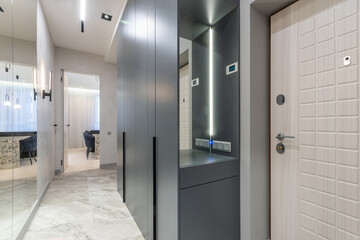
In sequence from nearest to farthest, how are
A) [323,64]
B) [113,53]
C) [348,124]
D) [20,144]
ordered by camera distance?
[348,124], [323,64], [20,144], [113,53]

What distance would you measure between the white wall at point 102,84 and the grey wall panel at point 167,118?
3.84 metres

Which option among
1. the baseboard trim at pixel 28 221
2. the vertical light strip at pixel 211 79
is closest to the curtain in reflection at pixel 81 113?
the baseboard trim at pixel 28 221

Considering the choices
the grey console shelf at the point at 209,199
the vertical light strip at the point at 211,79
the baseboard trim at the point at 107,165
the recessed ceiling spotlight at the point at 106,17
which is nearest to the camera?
the grey console shelf at the point at 209,199

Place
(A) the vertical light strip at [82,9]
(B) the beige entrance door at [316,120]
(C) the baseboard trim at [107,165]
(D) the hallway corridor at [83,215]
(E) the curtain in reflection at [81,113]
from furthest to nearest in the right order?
(E) the curtain in reflection at [81,113]
(C) the baseboard trim at [107,165]
(A) the vertical light strip at [82,9]
(D) the hallway corridor at [83,215]
(B) the beige entrance door at [316,120]

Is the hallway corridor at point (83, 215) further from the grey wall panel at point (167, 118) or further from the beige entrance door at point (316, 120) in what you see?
the beige entrance door at point (316, 120)

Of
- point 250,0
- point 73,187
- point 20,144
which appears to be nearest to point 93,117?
point 73,187

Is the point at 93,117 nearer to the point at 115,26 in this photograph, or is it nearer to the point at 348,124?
the point at 115,26

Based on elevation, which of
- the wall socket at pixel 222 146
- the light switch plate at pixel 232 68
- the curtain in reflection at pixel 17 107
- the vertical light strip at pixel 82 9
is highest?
the vertical light strip at pixel 82 9

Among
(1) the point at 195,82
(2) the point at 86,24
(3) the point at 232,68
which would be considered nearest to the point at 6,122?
(1) the point at 195,82

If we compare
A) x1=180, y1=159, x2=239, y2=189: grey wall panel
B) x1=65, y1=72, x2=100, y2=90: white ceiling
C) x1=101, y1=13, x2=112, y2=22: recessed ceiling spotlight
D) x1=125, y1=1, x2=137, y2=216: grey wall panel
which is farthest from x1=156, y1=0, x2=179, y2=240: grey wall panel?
x1=65, y1=72, x2=100, y2=90: white ceiling

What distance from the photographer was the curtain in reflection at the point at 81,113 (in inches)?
348

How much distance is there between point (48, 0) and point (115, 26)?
1.08 metres

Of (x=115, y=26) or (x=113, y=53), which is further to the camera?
(x=113, y=53)

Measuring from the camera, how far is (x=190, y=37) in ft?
6.22
